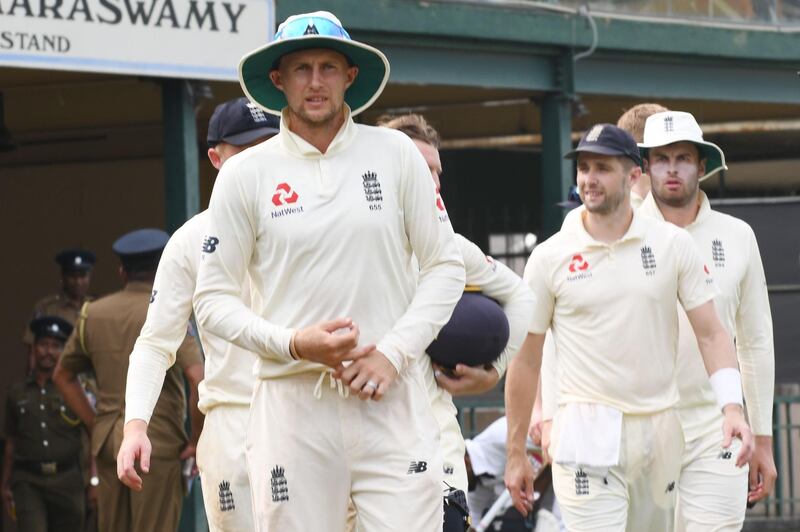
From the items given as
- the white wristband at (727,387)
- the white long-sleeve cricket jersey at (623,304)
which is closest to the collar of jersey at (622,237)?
the white long-sleeve cricket jersey at (623,304)

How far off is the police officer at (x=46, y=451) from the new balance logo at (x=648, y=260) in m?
6.23

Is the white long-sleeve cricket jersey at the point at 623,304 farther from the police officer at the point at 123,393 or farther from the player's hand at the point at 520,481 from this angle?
the police officer at the point at 123,393

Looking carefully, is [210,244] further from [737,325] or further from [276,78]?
[737,325]

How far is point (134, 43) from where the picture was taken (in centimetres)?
1052

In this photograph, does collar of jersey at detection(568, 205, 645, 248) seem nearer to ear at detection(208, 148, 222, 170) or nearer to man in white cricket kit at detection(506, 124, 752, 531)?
man in white cricket kit at detection(506, 124, 752, 531)

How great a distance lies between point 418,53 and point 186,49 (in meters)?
2.20

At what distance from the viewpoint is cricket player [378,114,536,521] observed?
19.0 feet

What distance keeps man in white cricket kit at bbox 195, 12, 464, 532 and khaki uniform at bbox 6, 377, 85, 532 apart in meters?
7.63

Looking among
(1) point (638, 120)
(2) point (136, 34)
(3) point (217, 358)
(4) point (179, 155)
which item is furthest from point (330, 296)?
(4) point (179, 155)

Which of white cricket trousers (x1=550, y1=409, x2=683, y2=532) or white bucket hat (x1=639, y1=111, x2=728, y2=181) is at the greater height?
white bucket hat (x1=639, y1=111, x2=728, y2=181)

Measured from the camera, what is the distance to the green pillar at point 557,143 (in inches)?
524

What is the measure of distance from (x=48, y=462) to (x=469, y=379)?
727 cm

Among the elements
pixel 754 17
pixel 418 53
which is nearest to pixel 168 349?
pixel 418 53

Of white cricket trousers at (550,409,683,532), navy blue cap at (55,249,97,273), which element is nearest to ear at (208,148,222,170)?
white cricket trousers at (550,409,683,532)
